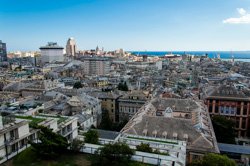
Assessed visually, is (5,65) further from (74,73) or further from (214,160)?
(214,160)

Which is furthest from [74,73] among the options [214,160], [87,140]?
[214,160]

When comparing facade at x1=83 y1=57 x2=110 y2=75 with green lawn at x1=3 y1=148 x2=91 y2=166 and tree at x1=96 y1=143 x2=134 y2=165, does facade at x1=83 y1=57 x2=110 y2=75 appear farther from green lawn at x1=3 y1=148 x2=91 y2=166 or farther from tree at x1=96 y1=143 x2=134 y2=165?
tree at x1=96 y1=143 x2=134 y2=165

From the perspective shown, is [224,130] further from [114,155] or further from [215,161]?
[114,155]

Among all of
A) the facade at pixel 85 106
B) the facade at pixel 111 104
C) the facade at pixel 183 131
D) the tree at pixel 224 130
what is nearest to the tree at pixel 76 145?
the facade at pixel 183 131

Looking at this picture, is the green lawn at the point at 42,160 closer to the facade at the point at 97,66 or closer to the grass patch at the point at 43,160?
the grass patch at the point at 43,160

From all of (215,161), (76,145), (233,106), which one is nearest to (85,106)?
(76,145)

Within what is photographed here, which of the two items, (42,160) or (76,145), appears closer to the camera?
(42,160)

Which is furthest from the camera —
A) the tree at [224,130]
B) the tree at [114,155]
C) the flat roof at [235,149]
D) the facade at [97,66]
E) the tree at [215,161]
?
the facade at [97,66]
